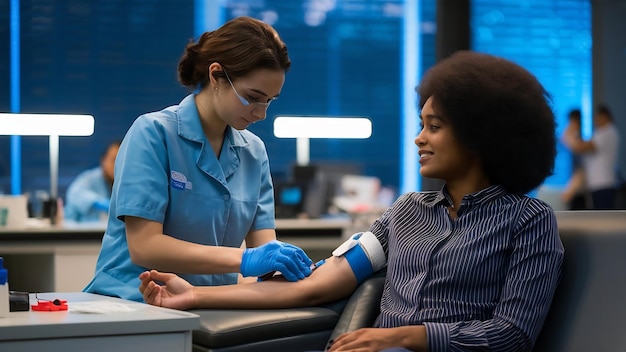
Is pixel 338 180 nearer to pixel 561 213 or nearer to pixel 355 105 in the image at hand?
pixel 355 105

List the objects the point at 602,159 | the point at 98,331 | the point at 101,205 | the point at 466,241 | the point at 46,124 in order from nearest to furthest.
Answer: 1. the point at 98,331
2. the point at 466,241
3. the point at 46,124
4. the point at 101,205
5. the point at 602,159

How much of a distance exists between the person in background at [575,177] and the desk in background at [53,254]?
3.98m

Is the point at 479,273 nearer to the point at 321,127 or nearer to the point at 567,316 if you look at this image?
the point at 567,316

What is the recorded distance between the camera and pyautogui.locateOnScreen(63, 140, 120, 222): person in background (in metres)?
6.17

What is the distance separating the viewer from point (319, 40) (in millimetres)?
8789

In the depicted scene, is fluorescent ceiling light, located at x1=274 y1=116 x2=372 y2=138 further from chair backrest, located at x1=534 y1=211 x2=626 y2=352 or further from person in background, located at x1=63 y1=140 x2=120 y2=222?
chair backrest, located at x1=534 y1=211 x2=626 y2=352

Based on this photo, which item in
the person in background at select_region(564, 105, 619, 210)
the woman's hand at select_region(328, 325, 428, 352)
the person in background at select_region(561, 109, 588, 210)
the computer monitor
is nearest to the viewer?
the woman's hand at select_region(328, 325, 428, 352)

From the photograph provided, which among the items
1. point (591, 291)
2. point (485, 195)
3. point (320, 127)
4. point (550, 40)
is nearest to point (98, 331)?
point (485, 195)

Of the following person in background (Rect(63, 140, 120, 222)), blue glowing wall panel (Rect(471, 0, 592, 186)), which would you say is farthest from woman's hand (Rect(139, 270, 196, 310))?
blue glowing wall panel (Rect(471, 0, 592, 186))

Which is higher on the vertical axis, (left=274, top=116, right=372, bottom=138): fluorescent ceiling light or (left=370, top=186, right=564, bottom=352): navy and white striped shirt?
(left=274, top=116, right=372, bottom=138): fluorescent ceiling light

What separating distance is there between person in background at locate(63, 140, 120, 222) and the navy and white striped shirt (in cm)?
424

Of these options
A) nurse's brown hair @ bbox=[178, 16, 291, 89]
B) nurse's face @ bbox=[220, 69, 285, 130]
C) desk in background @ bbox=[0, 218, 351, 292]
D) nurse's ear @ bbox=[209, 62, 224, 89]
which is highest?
nurse's brown hair @ bbox=[178, 16, 291, 89]

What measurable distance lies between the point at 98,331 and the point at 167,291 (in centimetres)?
54

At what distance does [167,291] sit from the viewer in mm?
2004
